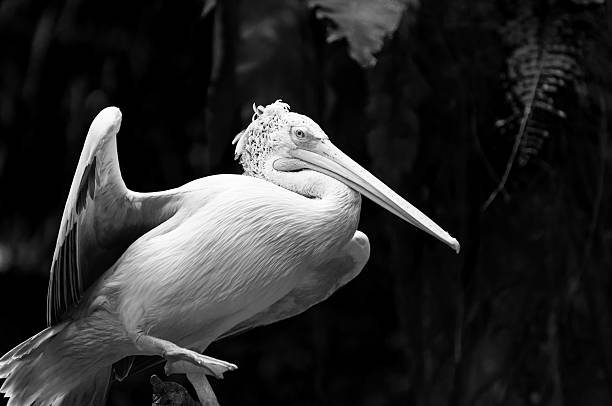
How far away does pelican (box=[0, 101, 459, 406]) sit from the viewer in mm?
1475

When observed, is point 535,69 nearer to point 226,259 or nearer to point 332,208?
point 332,208

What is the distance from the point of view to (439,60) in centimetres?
240

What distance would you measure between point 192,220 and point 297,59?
2.29 feet

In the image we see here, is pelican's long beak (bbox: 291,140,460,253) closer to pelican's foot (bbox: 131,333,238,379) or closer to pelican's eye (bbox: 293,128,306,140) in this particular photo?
pelican's eye (bbox: 293,128,306,140)

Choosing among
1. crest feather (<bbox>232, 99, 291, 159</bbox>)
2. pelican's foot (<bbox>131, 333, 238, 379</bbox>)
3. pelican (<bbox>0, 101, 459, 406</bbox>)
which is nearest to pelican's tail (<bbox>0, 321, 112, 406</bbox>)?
pelican (<bbox>0, 101, 459, 406</bbox>)

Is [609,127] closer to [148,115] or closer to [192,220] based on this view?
[148,115]

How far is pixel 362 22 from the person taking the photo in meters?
1.91

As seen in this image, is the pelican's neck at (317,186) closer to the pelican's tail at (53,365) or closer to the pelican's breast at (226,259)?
the pelican's breast at (226,259)

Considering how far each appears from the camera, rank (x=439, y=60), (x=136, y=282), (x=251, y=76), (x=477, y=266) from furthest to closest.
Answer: (x=477, y=266) → (x=439, y=60) → (x=251, y=76) → (x=136, y=282)

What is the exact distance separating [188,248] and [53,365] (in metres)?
0.29

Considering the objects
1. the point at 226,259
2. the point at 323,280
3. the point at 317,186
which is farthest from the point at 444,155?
the point at 226,259

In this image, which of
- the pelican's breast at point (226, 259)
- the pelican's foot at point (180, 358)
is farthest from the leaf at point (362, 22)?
the pelican's foot at point (180, 358)

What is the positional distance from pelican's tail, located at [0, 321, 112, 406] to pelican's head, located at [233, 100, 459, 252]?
325mm

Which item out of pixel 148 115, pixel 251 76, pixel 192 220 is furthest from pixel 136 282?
pixel 148 115
